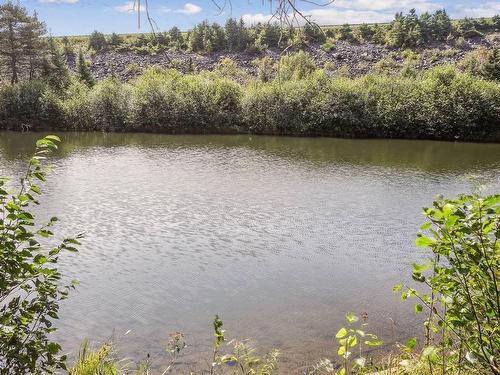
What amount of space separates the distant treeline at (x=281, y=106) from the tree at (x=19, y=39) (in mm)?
4042

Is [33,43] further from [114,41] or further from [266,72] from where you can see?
[114,41]

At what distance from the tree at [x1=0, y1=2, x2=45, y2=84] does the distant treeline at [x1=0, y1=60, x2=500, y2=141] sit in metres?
4.04

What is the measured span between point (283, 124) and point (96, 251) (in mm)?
31341

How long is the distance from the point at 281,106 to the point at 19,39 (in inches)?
1152

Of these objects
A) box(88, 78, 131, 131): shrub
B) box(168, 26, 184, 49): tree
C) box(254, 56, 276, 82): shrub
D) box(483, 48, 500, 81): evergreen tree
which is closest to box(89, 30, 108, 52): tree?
box(168, 26, 184, 49): tree

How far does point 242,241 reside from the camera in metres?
16.2

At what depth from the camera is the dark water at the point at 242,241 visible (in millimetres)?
10695

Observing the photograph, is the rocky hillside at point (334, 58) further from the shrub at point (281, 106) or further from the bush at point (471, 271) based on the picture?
the bush at point (471, 271)

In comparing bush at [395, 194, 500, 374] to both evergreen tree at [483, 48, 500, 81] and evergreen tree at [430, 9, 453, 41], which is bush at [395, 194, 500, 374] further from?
evergreen tree at [430, 9, 453, 41]

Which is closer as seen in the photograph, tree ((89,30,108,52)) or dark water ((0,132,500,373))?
dark water ((0,132,500,373))

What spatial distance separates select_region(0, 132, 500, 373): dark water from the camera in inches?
421

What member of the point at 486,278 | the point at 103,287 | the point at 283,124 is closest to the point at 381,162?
the point at 283,124

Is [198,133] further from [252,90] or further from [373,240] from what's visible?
[373,240]

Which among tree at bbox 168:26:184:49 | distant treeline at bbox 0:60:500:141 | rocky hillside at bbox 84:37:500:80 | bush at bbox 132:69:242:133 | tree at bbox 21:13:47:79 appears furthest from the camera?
tree at bbox 168:26:184:49
